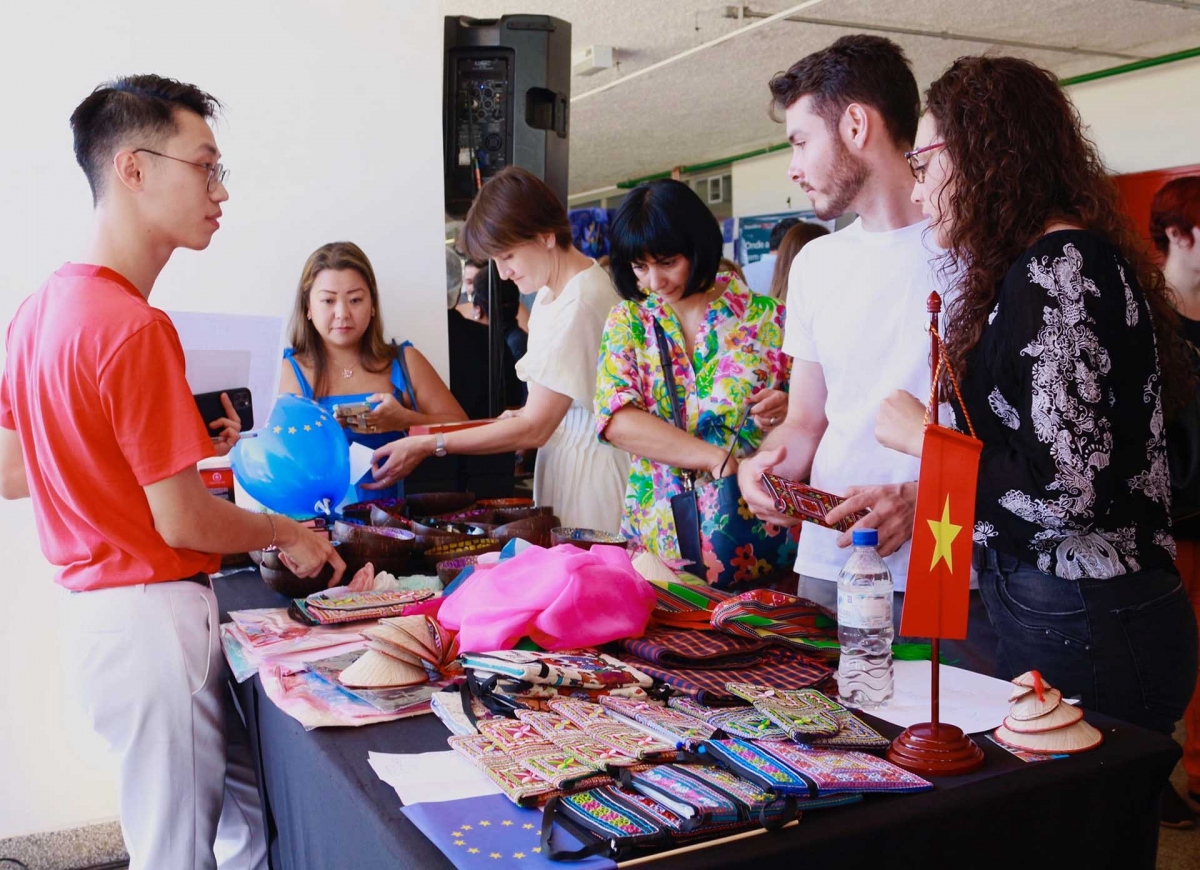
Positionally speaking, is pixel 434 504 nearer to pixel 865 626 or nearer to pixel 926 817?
pixel 865 626

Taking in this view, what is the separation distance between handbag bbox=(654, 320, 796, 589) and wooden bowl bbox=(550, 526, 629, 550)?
13 centimetres

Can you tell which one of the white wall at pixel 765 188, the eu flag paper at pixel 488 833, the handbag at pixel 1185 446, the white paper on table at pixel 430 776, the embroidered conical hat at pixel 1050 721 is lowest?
the white paper on table at pixel 430 776

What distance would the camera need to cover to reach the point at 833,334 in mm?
1797

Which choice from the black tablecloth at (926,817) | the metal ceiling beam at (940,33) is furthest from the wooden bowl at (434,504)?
the metal ceiling beam at (940,33)

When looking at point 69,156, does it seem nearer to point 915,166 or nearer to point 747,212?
point 915,166

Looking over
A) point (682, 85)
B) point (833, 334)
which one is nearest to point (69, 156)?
point (833, 334)

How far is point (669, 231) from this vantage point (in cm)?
218

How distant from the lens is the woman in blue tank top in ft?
9.37

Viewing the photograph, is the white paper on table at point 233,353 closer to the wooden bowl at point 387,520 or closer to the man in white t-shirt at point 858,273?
the wooden bowl at point 387,520

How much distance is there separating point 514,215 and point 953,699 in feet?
5.54

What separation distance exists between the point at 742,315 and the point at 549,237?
2.03 feet

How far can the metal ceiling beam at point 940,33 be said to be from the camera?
7.65 metres

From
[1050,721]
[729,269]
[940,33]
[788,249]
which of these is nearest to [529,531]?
[729,269]

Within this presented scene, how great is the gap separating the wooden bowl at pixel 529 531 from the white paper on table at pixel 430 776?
0.90 m
